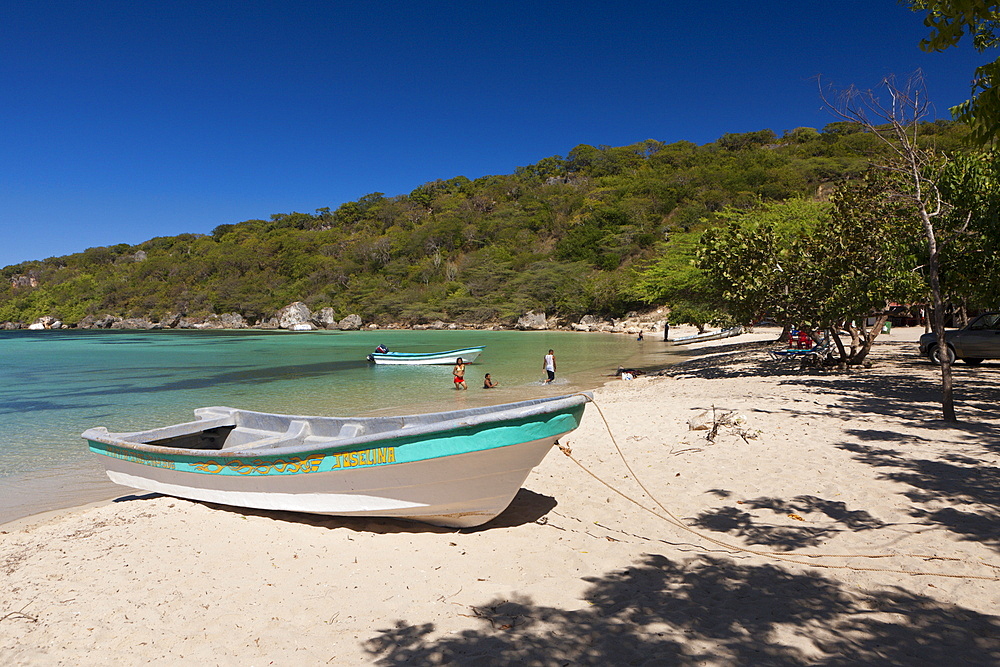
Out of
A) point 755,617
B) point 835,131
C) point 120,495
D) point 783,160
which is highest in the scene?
point 835,131

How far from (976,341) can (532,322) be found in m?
63.8

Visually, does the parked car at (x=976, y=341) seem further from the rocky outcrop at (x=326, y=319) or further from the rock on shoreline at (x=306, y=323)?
the rocky outcrop at (x=326, y=319)

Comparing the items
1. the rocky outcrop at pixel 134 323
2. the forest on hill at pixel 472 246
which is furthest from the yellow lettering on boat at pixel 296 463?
the rocky outcrop at pixel 134 323

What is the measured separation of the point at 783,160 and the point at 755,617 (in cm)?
9355

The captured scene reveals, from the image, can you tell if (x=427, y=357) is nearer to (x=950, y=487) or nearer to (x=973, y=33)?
(x=950, y=487)

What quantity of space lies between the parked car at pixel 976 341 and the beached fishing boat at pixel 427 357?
18.8 metres

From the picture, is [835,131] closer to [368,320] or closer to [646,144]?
[646,144]

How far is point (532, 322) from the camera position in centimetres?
7788

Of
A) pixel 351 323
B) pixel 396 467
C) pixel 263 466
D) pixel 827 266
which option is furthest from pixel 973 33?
pixel 351 323

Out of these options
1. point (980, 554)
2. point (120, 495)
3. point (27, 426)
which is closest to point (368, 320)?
point (27, 426)

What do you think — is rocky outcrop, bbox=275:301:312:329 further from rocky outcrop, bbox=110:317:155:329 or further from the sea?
the sea

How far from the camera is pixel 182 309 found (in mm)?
105312

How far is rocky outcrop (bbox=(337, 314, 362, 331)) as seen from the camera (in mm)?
94062

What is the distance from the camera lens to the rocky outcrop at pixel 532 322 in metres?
77.1
